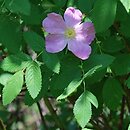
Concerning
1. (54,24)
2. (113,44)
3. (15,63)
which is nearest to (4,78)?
(15,63)

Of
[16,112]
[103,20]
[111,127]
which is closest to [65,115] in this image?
[111,127]

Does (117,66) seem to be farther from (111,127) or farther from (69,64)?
(111,127)

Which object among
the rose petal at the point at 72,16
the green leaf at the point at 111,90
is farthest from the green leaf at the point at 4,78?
the green leaf at the point at 111,90

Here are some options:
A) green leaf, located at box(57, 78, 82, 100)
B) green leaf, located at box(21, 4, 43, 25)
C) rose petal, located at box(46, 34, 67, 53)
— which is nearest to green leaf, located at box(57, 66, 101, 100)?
green leaf, located at box(57, 78, 82, 100)

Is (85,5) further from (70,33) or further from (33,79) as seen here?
(33,79)

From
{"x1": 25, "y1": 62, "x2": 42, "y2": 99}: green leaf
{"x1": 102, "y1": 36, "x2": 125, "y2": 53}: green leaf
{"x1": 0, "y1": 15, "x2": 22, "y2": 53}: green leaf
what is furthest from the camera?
{"x1": 102, "y1": 36, "x2": 125, "y2": 53}: green leaf

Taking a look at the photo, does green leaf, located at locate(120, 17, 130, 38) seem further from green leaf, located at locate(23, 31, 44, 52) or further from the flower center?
green leaf, located at locate(23, 31, 44, 52)
